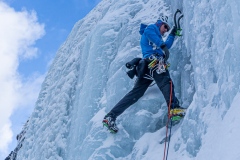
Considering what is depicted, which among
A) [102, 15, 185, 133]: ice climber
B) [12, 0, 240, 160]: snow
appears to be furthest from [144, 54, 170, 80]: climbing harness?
[12, 0, 240, 160]: snow

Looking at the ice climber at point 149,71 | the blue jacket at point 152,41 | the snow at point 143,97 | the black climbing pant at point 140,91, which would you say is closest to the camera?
the snow at point 143,97

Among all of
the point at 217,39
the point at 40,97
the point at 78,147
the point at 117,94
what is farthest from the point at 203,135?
the point at 40,97

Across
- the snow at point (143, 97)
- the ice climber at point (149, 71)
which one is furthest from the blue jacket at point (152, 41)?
the snow at point (143, 97)

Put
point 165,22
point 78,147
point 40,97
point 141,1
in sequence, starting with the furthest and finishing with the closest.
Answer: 1. point 40,97
2. point 141,1
3. point 78,147
4. point 165,22

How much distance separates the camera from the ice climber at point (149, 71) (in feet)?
17.7

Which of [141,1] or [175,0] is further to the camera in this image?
[141,1]

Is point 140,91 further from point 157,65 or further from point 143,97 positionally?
point 157,65

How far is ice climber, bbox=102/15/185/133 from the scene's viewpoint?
17.7 ft

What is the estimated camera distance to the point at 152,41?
18.4 feet

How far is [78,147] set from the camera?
6391 millimetres

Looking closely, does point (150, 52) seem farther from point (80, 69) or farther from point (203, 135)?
point (80, 69)

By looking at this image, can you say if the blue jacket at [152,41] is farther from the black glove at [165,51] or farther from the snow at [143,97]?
the snow at [143,97]

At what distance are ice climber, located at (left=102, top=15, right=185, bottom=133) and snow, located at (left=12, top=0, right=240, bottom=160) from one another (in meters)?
0.19

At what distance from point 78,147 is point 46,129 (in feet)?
6.28
